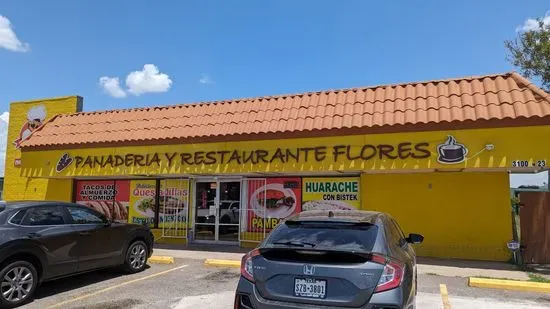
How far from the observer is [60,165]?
637 inches

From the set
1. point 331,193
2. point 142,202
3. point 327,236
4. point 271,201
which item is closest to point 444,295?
point 327,236

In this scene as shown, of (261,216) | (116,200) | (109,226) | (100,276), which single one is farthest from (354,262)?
(116,200)

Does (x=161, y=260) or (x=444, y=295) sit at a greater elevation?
(x=161, y=260)

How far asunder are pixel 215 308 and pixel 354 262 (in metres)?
3.38

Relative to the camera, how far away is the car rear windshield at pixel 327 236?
4922mm

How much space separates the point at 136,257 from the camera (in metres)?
10.2

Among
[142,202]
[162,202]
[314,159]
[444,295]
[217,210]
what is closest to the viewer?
[444,295]

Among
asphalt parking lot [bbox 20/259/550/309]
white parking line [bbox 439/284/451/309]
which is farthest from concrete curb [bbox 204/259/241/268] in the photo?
white parking line [bbox 439/284/451/309]

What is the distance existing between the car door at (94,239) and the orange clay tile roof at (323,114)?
5036mm

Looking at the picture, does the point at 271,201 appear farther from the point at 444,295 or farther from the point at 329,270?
the point at 329,270

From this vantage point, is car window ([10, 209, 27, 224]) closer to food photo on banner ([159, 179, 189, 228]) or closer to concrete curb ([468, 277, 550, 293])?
food photo on banner ([159, 179, 189, 228])

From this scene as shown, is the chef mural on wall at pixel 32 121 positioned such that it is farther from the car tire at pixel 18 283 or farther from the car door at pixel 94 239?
the car tire at pixel 18 283

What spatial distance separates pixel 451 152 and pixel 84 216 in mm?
8337

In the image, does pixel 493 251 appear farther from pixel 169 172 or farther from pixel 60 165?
pixel 60 165
